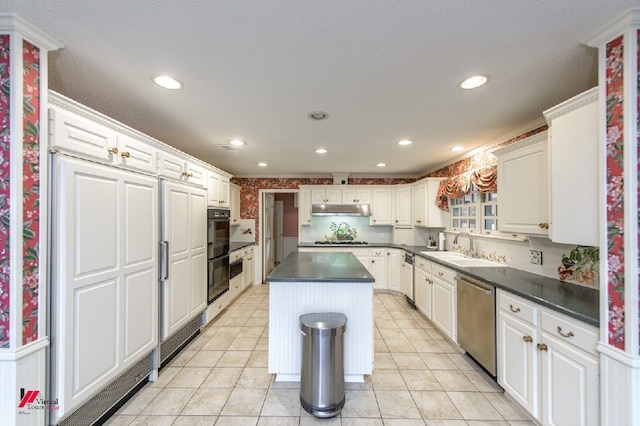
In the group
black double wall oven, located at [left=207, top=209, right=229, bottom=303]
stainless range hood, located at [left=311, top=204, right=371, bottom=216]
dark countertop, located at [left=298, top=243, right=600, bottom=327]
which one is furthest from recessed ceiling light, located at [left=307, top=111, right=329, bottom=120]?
stainless range hood, located at [left=311, top=204, right=371, bottom=216]

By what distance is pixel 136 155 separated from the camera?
2.20m

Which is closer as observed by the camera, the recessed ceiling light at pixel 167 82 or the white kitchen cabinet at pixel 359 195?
the recessed ceiling light at pixel 167 82

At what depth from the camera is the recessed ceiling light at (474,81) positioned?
5.85 ft

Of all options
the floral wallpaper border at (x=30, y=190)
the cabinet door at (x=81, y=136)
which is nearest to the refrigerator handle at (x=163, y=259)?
the cabinet door at (x=81, y=136)

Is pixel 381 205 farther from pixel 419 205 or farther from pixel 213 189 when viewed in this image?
pixel 213 189

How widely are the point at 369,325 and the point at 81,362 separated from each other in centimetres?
204

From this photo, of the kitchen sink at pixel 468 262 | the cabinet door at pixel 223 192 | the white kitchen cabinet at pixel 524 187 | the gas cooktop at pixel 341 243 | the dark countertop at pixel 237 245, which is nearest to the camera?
the white kitchen cabinet at pixel 524 187

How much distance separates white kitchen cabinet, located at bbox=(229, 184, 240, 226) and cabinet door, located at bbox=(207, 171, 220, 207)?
151 cm

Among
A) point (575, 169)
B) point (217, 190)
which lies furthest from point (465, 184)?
point (217, 190)

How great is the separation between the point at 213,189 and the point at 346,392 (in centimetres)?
281

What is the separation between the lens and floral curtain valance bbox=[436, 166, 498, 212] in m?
3.13

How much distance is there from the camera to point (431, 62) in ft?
5.27

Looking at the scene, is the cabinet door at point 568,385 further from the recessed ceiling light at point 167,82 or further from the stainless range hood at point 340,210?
the stainless range hood at point 340,210

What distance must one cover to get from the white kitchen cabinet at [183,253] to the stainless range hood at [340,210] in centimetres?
258
